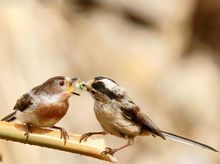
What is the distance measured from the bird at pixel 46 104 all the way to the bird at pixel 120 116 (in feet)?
0.62

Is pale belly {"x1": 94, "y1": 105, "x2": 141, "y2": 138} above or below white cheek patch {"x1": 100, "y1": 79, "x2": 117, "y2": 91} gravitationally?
below

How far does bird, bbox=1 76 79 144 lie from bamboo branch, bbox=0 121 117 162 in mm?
446

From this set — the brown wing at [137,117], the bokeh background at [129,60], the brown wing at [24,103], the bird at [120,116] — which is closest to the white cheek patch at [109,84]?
the bird at [120,116]

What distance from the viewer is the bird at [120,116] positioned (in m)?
2.82

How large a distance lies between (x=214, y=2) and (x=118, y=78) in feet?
8.50

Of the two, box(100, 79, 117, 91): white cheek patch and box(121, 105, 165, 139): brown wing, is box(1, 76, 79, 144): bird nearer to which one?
box(100, 79, 117, 91): white cheek patch

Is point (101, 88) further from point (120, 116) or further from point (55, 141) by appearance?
point (55, 141)

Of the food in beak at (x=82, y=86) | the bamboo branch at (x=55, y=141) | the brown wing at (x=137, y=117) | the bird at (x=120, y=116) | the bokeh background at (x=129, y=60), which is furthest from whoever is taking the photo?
the bokeh background at (x=129, y=60)

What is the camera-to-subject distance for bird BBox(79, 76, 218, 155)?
2822 mm

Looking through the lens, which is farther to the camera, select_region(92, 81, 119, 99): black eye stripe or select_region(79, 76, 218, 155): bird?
select_region(79, 76, 218, 155): bird

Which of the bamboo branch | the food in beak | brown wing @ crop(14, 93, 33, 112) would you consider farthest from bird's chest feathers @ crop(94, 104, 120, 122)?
the bamboo branch

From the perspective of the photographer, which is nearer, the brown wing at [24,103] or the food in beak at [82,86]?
the food in beak at [82,86]

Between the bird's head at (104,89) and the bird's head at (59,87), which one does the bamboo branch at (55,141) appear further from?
the bird's head at (59,87)

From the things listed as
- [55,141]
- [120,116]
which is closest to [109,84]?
[120,116]
